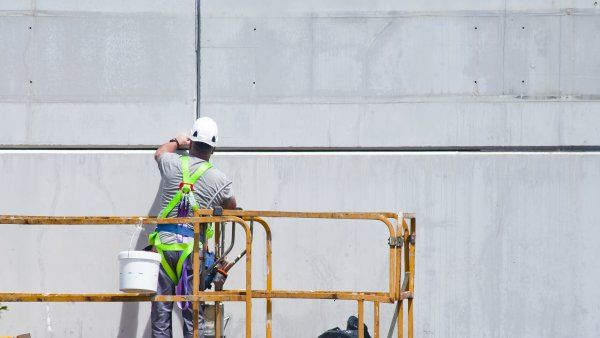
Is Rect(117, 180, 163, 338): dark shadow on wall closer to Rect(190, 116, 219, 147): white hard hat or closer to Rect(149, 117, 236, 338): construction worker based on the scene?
Rect(149, 117, 236, 338): construction worker

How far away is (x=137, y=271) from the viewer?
6.19 meters

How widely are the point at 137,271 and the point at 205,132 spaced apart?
3.83 ft

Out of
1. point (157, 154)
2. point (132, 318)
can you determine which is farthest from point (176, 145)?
point (132, 318)

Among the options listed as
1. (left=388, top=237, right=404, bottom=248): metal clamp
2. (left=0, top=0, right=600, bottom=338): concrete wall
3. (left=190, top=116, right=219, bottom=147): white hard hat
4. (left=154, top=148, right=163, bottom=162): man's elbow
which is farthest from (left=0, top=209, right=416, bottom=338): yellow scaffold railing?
(left=0, top=0, right=600, bottom=338): concrete wall

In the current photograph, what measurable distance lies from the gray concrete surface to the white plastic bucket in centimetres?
121

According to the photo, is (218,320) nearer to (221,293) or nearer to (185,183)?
(221,293)

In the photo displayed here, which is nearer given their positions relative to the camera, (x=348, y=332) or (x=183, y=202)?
(x=183, y=202)

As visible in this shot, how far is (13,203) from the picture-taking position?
7.39 m

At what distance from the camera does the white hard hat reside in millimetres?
6906

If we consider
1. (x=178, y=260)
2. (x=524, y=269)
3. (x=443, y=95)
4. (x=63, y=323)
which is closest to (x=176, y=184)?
(x=178, y=260)

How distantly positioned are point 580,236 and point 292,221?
2.03m

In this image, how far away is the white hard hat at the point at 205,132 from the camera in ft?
22.7

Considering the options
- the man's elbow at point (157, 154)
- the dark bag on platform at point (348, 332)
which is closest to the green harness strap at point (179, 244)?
the man's elbow at point (157, 154)

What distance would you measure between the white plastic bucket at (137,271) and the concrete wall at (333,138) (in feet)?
3.98
